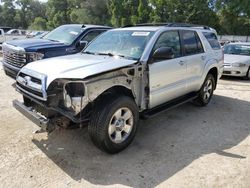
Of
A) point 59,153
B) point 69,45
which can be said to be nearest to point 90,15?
point 69,45

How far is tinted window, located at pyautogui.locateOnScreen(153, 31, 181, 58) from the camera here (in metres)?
4.75

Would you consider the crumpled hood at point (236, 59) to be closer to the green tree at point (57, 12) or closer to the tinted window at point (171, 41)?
the tinted window at point (171, 41)

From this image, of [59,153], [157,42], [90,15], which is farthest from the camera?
[90,15]

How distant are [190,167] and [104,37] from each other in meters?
2.98

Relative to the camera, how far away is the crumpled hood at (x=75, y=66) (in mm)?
3604

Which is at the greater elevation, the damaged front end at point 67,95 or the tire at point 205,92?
the damaged front end at point 67,95

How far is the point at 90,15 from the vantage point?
222 ft

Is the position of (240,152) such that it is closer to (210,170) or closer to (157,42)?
(210,170)

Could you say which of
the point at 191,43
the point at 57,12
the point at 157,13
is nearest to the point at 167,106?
the point at 191,43

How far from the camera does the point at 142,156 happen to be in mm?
3998

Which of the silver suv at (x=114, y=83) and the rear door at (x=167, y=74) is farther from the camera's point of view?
the rear door at (x=167, y=74)

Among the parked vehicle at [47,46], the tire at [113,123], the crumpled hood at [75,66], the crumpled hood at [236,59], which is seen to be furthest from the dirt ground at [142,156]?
the crumpled hood at [236,59]

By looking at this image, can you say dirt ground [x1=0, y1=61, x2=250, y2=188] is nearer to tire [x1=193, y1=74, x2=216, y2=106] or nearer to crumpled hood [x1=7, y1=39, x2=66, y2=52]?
tire [x1=193, y1=74, x2=216, y2=106]

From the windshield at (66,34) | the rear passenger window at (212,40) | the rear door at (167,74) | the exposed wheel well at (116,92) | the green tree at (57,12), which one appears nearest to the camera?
the exposed wheel well at (116,92)
